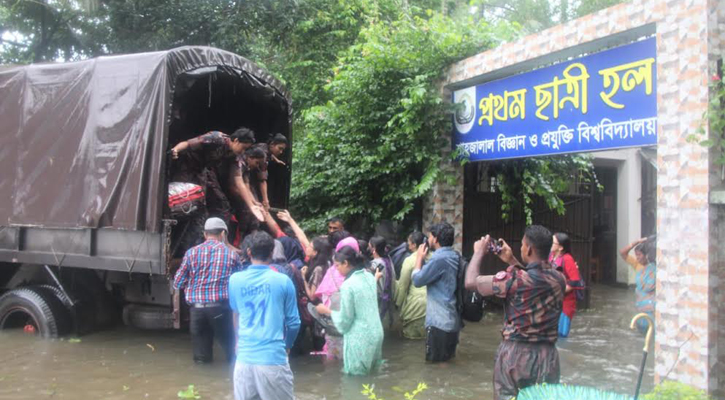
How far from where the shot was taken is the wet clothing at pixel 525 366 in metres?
3.81

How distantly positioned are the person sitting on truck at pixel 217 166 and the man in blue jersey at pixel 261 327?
2686 millimetres

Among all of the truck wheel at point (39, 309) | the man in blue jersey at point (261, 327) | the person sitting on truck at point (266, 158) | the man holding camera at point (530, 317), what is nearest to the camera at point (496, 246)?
the man holding camera at point (530, 317)

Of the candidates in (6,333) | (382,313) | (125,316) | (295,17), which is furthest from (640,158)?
(6,333)

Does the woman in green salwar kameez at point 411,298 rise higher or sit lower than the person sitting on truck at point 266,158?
lower

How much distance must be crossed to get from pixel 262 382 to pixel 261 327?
327 millimetres

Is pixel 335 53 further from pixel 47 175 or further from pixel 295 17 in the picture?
pixel 47 175

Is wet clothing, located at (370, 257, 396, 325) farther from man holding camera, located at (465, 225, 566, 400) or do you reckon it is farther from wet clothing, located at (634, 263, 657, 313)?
man holding camera, located at (465, 225, 566, 400)

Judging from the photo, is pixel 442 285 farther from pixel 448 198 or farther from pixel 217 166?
pixel 217 166

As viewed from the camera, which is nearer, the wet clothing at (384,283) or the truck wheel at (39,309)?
the truck wheel at (39,309)

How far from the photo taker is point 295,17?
13195 mm

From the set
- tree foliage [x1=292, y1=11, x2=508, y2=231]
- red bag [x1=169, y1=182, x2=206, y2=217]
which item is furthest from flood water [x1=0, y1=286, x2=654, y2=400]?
tree foliage [x1=292, y1=11, x2=508, y2=231]

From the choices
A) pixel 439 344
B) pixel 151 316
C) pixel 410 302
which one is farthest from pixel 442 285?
pixel 151 316

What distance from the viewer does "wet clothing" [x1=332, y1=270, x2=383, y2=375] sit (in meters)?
5.63

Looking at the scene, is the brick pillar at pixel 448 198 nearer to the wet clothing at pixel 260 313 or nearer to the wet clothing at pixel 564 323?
the wet clothing at pixel 564 323
